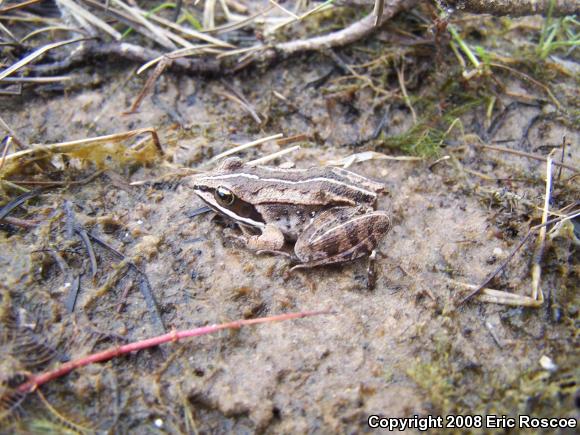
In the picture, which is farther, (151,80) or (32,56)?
(151,80)

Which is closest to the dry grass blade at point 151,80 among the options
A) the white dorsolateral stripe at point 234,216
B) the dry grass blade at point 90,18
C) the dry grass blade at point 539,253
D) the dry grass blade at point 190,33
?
the dry grass blade at point 190,33

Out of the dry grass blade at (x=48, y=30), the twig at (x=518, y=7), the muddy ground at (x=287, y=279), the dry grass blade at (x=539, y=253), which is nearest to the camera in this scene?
the muddy ground at (x=287, y=279)

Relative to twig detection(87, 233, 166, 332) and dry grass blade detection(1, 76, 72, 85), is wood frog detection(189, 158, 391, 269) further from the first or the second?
dry grass blade detection(1, 76, 72, 85)

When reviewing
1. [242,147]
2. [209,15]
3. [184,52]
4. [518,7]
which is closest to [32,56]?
[184,52]

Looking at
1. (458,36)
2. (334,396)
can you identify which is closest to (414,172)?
(458,36)

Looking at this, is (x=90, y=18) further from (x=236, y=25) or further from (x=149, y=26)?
(x=236, y=25)

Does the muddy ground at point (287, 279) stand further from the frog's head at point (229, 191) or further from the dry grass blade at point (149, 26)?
the dry grass blade at point (149, 26)

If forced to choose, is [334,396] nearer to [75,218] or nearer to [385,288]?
[385,288]


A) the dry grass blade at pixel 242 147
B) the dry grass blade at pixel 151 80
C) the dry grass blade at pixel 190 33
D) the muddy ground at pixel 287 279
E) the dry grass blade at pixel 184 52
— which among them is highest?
the dry grass blade at pixel 190 33
